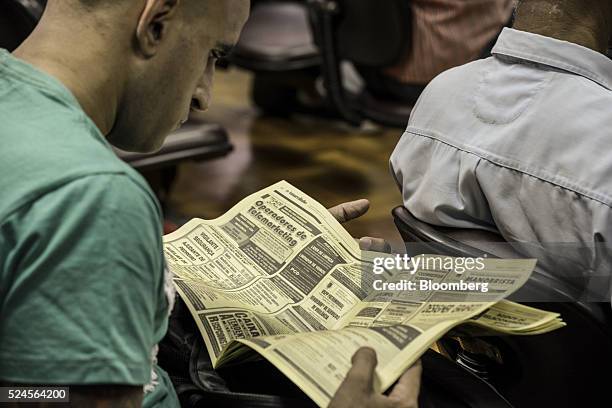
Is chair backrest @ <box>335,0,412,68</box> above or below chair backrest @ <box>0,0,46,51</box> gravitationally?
below

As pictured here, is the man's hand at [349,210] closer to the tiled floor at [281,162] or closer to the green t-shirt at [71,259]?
the green t-shirt at [71,259]

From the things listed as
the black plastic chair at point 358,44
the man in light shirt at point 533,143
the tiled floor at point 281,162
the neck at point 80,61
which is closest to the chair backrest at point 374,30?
the black plastic chair at point 358,44

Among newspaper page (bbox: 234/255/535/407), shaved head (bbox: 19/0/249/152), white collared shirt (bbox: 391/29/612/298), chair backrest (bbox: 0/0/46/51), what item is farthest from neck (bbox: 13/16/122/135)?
chair backrest (bbox: 0/0/46/51)

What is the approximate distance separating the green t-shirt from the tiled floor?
1784 mm

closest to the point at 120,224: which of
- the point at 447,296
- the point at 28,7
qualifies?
the point at 447,296

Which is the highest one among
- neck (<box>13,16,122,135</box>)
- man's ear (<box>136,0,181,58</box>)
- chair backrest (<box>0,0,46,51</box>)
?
man's ear (<box>136,0,181,58</box>)

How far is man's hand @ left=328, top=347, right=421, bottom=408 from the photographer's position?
2.55 feet

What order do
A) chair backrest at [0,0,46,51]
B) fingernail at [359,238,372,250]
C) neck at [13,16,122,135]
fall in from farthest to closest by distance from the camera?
chair backrest at [0,0,46,51], fingernail at [359,238,372,250], neck at [13,16,122,135]

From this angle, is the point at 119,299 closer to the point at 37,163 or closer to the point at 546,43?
the point at 37,163

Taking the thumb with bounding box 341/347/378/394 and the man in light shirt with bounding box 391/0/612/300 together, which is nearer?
the thumb with bounding box 341/347/378/394

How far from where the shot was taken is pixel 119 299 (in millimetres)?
672

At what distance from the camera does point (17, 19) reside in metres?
2.12

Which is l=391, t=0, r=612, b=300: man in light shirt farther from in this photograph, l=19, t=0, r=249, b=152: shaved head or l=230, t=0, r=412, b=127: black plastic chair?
l=230, t=0, r=412, b=127: black plastic chair

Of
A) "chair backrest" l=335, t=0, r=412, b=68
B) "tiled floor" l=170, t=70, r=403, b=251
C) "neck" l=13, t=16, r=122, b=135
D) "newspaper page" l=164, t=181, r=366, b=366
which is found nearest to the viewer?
"neck" l=13, t=16, r=122, b=135
